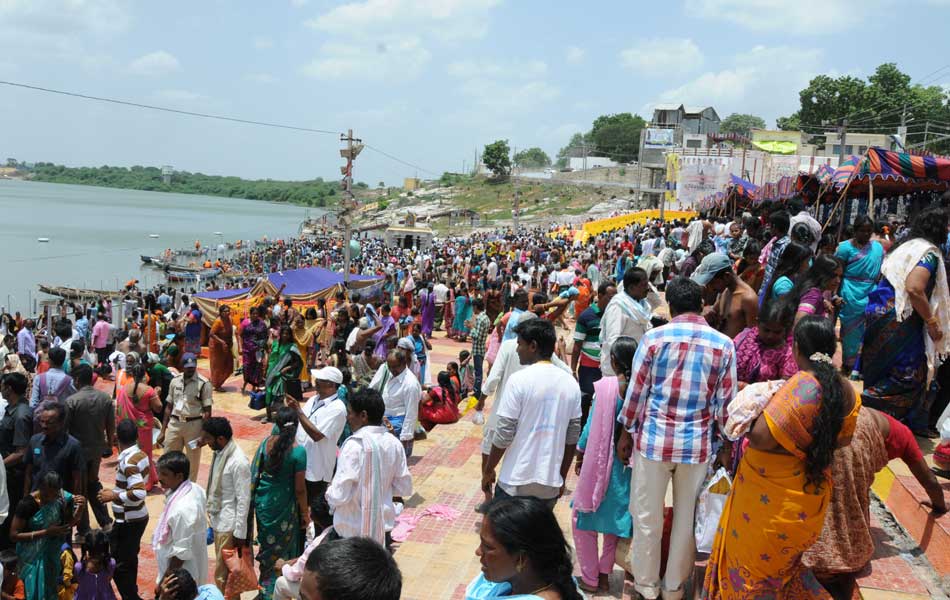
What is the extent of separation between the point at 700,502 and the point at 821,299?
1.70 m

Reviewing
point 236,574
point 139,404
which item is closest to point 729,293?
point 236,574

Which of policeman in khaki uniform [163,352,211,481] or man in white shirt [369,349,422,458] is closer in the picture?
man in white shirt [369,349,422,458]

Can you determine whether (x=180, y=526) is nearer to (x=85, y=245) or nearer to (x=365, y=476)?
(x=365, y=476)

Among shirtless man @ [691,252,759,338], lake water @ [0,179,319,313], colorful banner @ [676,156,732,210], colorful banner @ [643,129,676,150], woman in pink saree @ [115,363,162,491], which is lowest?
lake water @ [0,179,319,313]

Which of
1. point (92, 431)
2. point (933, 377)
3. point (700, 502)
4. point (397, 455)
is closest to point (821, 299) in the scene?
point (933, 377)

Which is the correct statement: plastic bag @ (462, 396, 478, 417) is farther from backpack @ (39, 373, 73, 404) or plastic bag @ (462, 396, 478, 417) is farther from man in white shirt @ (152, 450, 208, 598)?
man in white shirt @ (152, 450, 208, 598)

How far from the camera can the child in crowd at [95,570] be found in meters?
4.42

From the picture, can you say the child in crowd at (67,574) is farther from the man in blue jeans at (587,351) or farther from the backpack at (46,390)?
the man in blue jeans at (587,351)

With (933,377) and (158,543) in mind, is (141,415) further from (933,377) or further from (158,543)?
(933,377)

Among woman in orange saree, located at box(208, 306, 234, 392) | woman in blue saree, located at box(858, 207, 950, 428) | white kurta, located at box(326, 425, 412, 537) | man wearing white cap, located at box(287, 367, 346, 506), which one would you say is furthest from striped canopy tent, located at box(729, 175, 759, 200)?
white kurta, located at box(326, 425, 412, 537)

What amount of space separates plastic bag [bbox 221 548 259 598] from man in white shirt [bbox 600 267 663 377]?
2578 mm

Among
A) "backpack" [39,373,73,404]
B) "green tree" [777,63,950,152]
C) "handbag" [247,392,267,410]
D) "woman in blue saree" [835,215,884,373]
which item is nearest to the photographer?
"woman in blue saree" [835,215,884,373]

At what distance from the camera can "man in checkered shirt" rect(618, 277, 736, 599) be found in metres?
3.27

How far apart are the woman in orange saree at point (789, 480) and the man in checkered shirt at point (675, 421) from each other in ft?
1.41
